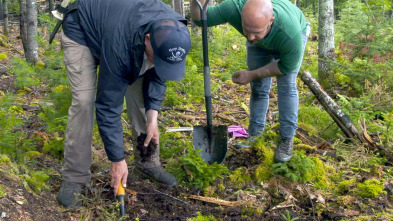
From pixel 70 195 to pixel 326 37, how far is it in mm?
6398

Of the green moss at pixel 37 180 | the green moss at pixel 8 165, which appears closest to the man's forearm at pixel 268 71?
the green moss at pixel 37 180

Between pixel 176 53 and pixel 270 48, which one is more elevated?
pixel 176 53

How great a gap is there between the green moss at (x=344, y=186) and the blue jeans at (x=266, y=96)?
813 mm

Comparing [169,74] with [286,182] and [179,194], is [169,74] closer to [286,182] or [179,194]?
[179,194]

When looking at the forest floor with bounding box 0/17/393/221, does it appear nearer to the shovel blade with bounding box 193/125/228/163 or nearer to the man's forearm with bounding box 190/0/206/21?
the shovel blade with bounding box 193/125/228/163

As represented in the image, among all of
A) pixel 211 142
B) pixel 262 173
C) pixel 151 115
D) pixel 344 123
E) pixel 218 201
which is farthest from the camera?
pixel 344 123

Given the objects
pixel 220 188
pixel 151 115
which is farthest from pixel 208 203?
pixel 151 115

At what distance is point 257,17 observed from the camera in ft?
12.8

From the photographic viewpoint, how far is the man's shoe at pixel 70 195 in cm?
369

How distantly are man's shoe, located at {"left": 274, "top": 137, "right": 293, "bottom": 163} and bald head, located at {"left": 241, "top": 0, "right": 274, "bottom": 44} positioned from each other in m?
1.43

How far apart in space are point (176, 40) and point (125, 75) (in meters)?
0.57

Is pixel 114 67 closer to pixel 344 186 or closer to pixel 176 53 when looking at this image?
pixel 176 53

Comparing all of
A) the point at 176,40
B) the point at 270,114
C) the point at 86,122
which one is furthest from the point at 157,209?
the point at 270,114

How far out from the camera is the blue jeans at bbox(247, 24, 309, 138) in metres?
4.65
